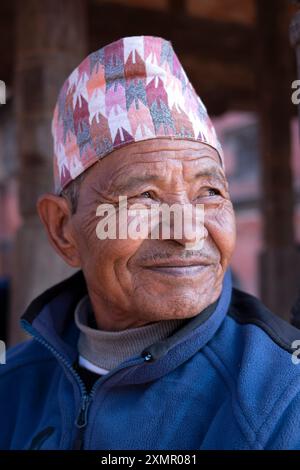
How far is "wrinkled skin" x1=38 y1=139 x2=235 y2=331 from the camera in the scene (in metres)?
1.63

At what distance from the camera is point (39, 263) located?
3.51 metres

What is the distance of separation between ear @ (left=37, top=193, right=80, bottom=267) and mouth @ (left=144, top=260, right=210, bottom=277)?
35 cm

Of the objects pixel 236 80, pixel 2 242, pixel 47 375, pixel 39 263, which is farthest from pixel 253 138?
pixel 47 375

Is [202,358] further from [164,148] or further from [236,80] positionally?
[236,80]

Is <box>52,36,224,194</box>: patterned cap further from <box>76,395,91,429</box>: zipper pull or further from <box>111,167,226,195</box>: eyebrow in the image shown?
<box>76,395,91,429</box>: zipper pull

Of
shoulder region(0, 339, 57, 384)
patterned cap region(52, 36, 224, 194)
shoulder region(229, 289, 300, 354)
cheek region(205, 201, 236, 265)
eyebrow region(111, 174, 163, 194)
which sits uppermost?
patterned cap region(52, 36, 224, 194)

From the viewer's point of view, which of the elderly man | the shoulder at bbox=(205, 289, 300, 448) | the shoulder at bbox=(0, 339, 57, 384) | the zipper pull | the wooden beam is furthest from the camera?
the wooden beam

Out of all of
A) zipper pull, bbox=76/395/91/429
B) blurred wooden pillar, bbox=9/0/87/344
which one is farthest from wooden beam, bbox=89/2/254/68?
zipper pull, bbox=76/395/91/429

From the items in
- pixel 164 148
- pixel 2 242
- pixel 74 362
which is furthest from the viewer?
pixel 2 242

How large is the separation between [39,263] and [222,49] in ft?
9.85

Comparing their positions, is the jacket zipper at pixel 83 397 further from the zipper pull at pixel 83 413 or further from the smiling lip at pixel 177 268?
the smiling lip at pixel 177 268

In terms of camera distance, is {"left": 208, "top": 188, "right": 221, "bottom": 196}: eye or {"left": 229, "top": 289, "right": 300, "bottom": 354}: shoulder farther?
{"left": 208, "top": 188, "right": 221, "bottom": 196}: eye

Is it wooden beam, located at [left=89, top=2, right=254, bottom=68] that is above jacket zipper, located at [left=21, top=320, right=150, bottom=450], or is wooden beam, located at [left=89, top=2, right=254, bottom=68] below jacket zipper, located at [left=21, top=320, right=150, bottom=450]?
above

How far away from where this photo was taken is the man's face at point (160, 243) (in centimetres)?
163
